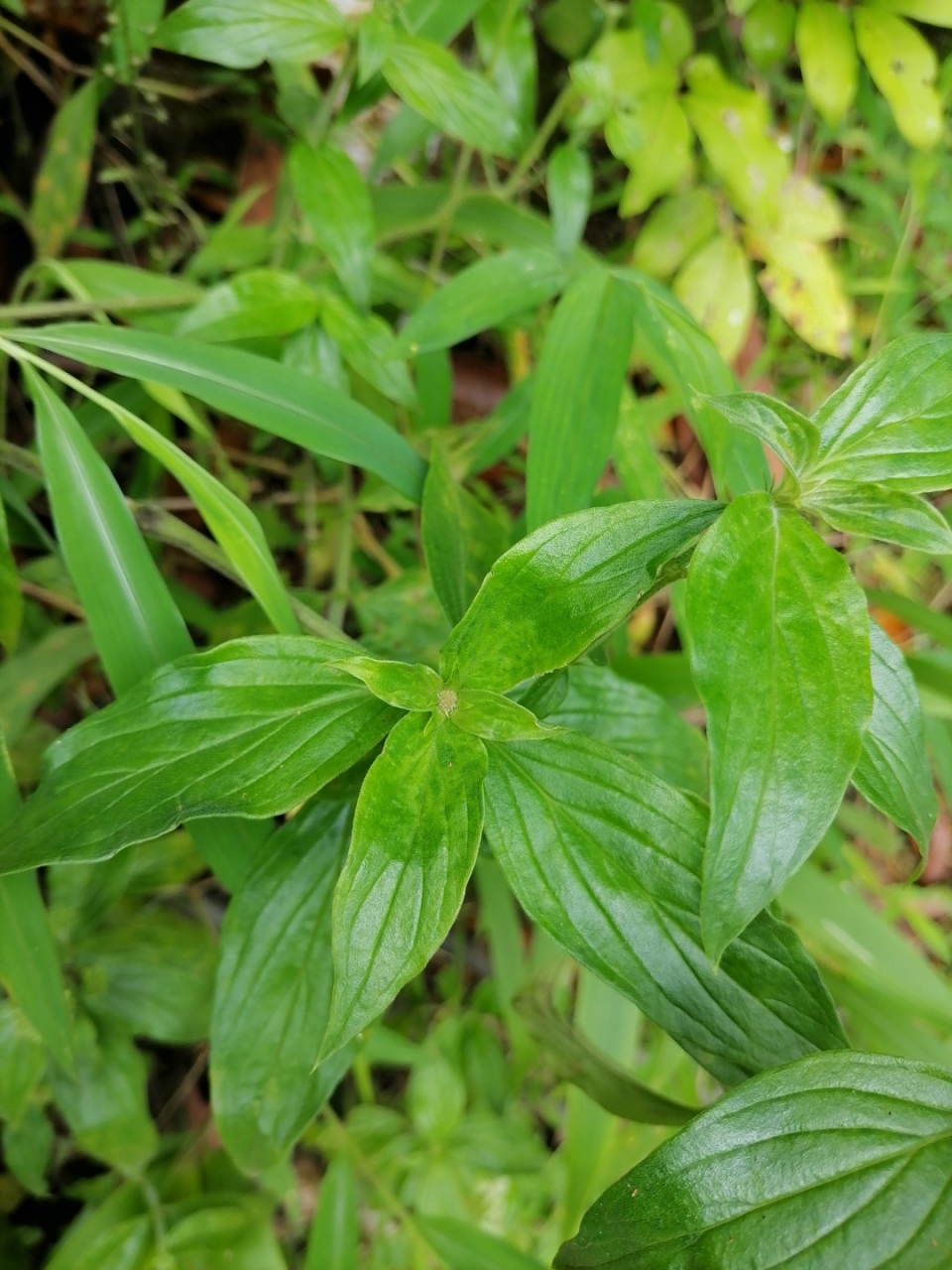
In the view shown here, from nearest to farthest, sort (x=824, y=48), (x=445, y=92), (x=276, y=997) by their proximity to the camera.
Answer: (x=276, y=997) → (x=445, y=92) → (x=824, y=48)

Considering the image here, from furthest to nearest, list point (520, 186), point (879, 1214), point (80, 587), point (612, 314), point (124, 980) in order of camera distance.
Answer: point (520, 186) < point (124, 980) < point (612, 314) < point (80, 587) < point (879, 1214)

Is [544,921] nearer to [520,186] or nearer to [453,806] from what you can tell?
[453,806]

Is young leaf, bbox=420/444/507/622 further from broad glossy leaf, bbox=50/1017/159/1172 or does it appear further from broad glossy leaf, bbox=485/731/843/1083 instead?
broad glossy leaf, bbox=50/1017/159/1172

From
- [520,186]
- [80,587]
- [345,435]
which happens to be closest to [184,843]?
[80,587]

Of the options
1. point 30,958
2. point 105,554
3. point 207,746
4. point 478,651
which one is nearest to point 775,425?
point 478,651

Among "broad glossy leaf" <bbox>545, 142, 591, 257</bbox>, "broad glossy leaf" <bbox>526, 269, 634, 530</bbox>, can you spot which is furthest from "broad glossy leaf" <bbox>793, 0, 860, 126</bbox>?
"broad glossy leaf" <bbox>526, 269, 634, 530</bbox>

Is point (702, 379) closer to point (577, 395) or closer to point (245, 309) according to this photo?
point (577, 395)
